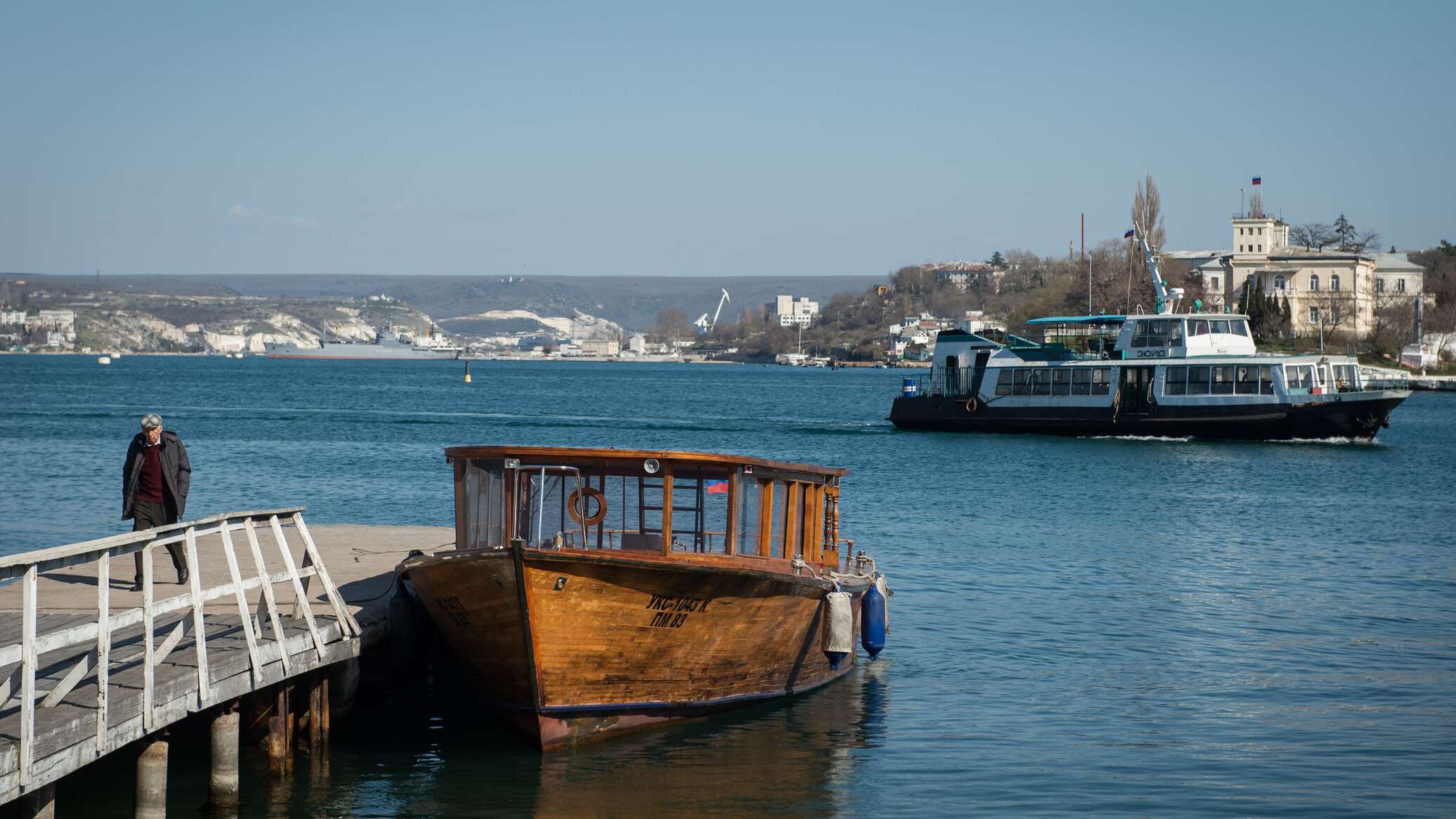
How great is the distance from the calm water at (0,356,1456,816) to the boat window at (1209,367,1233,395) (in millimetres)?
3579

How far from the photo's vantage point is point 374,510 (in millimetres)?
32625

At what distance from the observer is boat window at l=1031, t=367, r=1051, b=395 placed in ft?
197

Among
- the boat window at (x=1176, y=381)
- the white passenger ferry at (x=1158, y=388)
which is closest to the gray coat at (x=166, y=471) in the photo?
the white passenger ferry at (x=1158, y=388)

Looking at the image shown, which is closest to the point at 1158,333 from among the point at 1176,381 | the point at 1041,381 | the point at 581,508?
the point at 1176,381

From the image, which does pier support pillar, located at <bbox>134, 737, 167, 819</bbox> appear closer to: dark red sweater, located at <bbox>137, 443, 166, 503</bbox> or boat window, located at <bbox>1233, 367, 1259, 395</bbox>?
dark red sweater, located at <bbox>137, 443, 166, 503</bbox>

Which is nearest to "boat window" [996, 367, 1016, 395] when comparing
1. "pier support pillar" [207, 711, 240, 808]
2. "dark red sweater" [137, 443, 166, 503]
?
"dark red sweater" [137, 443, 166, 503]

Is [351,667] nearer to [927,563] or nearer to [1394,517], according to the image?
[927,563]

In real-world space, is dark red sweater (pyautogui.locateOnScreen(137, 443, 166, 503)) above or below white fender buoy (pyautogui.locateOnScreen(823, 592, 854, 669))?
above

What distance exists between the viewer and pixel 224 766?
11.8 metres

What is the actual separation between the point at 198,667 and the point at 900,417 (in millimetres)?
55354

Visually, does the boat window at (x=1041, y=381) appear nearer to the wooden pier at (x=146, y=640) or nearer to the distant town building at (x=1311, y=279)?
the wooden pier at (x=146, y=640)

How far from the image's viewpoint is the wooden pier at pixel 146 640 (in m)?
8.99

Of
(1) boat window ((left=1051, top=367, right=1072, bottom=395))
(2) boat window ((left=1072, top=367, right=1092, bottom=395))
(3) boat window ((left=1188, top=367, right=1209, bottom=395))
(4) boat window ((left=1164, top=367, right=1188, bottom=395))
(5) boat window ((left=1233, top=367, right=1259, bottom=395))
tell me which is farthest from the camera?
(1) boat window ((left=1051, top=367, right=1072, bottom=395))

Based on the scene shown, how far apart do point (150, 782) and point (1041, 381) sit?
52.7 m
